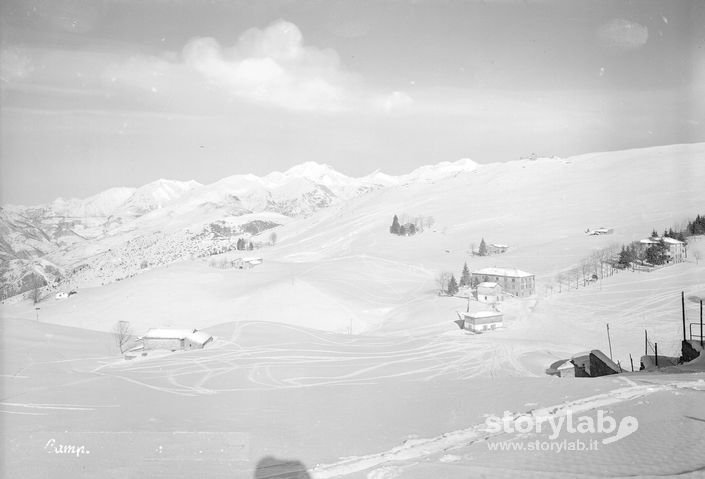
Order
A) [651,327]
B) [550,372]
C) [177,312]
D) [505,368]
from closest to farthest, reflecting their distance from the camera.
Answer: [550,372] < [505,368] < [651,327] < [177,312]

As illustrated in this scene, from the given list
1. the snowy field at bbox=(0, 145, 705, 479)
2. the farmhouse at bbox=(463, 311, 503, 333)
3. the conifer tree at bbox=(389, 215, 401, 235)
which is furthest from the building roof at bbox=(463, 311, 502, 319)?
the conifer tree at bbox=(389, 215, 401, 235)

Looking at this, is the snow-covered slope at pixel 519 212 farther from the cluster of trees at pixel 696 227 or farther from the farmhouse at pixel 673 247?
the farmhouse at pixel 673 247

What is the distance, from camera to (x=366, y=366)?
1850 cm

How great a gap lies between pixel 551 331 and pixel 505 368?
6283mm

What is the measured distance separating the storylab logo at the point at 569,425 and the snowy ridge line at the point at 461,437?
98mm

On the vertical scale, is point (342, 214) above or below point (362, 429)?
above

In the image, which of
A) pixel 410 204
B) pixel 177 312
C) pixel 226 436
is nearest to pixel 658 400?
pixel 226 436

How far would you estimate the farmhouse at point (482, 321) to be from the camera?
79.4 feet

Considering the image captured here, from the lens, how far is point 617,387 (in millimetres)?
8797

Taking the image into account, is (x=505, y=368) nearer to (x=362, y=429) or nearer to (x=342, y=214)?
(x=362, y=429)

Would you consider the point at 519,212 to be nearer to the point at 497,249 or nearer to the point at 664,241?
the point at 497,249

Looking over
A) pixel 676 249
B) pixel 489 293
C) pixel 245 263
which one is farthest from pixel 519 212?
pixel 245 263

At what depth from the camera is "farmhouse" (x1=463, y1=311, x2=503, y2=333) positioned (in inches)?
953

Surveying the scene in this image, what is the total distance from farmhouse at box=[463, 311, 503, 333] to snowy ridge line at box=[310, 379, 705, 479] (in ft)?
51.4
